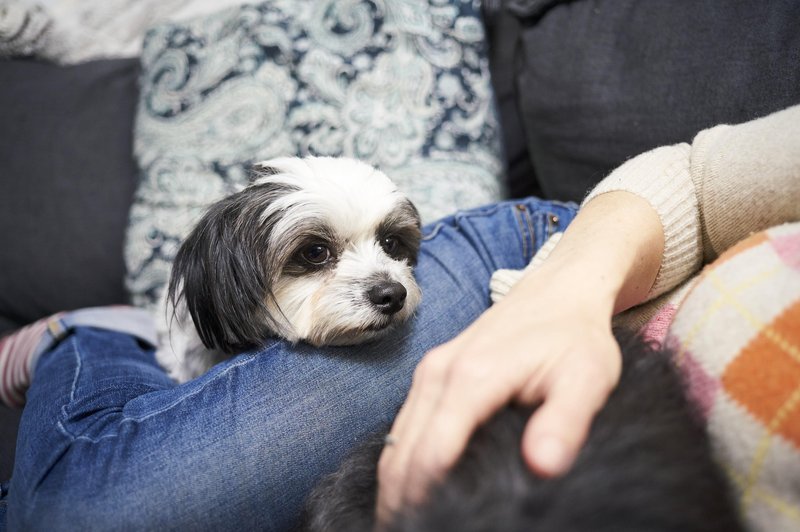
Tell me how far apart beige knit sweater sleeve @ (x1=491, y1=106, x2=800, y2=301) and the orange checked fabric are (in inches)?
5.3

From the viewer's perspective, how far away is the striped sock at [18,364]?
136 cm

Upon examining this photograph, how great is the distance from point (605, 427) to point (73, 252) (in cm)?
168

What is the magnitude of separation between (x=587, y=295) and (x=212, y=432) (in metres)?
0.64

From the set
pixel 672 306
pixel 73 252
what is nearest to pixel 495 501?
pixel 672 306

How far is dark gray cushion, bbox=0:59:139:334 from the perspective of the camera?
1.66 m

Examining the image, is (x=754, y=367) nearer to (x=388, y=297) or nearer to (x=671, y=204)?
(x=671, y=204)

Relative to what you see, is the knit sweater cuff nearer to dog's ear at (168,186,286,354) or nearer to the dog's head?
the dog's head

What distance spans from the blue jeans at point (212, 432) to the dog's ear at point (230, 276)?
8 cm

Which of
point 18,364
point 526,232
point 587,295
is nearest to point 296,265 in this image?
point 526,232

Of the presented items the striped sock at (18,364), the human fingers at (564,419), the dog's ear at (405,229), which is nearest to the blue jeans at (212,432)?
the dog's ear at (405,229)

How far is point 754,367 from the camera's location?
1.78 ft

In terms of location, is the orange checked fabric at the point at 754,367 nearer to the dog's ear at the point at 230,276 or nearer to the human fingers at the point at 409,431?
the human fingers at the point at 409,431

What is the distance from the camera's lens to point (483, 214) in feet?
4.17

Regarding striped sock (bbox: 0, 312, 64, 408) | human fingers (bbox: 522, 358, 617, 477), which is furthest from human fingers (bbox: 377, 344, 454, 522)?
striped sock (bbox: 0, 312, 64, 408)
